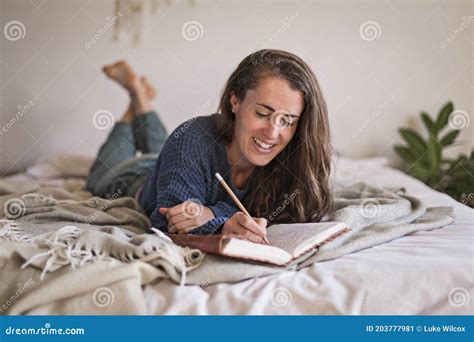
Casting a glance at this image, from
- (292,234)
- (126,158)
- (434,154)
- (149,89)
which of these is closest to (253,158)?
(292,234)

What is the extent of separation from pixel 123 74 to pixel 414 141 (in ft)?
3.89

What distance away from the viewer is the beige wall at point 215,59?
1.88 meters

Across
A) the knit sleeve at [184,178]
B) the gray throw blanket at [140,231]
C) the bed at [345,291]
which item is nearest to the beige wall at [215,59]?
the gray throw blanket at [140,231]

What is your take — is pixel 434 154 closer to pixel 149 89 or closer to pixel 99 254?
pixel 149 89

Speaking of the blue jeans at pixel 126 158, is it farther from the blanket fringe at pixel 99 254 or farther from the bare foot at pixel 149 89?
the blanket fringe at pixel 99 254

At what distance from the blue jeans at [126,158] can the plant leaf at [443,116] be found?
111 cm

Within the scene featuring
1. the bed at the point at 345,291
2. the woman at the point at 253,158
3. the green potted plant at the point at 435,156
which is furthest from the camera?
the green potted plant at the point at 435,156

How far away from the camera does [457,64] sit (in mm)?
2178

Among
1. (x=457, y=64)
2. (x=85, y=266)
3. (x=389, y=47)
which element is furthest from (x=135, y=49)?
(x=85, y=266)

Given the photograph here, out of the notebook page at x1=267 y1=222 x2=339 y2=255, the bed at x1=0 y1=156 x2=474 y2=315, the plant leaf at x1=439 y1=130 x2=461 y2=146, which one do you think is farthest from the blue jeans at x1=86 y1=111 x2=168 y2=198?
the plant leaf at x1=439 y1=130 x2=461 y2=146

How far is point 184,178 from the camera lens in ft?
3.64

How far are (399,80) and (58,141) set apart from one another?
1288 mm

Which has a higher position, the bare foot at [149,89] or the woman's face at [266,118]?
the woman's face at [266,118]

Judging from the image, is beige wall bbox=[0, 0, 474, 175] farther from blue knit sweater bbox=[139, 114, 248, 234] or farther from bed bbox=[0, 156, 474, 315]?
bed bbox=[0, 156, 474, 315]
